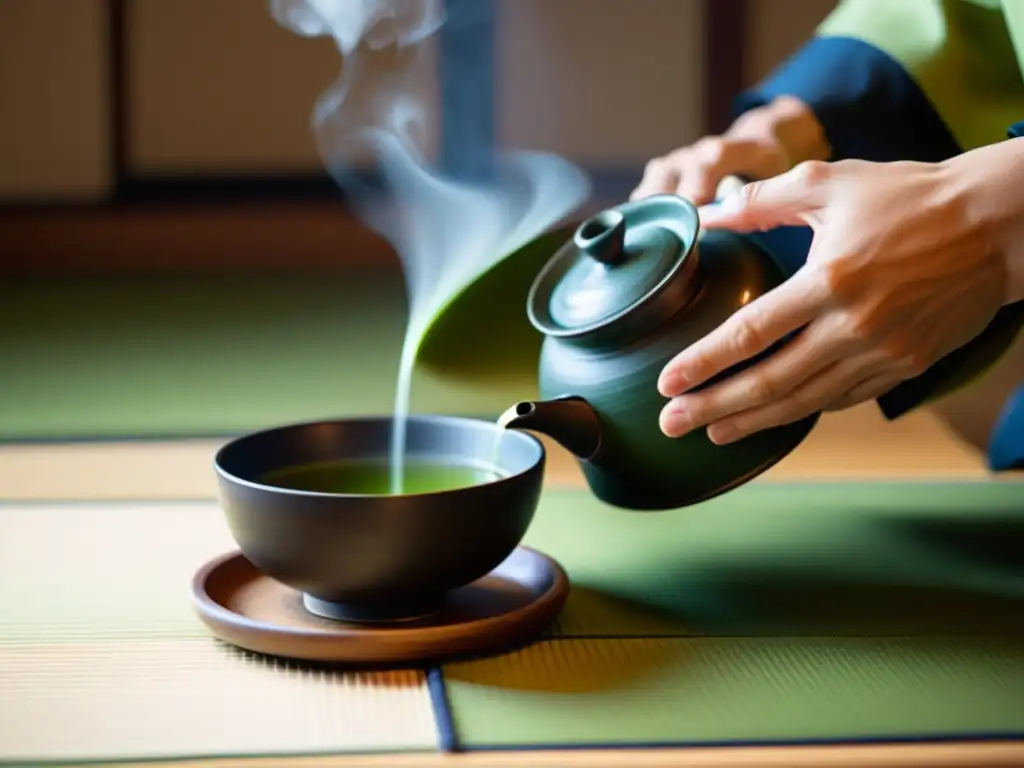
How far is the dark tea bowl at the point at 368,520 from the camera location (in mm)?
825

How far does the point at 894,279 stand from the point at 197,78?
277 centimetres

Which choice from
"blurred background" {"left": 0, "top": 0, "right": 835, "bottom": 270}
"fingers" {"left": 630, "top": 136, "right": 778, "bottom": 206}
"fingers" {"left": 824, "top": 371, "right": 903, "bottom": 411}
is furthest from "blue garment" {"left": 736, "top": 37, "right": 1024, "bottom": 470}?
"blurred background" {"left": 0, "top": 0, "right": 835, "bottom": 270}

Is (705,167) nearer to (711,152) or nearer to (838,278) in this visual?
(711,152)

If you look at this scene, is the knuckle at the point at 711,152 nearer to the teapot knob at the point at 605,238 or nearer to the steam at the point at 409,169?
the teapot knob at the point at 605,238

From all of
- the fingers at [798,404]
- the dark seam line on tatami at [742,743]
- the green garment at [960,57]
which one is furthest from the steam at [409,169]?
the dark seam line on tatami at [742,743]

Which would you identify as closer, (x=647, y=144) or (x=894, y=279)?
(x=894, y=279)

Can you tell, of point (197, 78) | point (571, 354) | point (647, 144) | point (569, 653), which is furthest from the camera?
point (647, 144)

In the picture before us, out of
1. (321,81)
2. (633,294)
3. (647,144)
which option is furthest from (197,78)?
(633,294)

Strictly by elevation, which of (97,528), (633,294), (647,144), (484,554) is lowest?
(647,144)

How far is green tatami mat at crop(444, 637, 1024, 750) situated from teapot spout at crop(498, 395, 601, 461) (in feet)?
0.49

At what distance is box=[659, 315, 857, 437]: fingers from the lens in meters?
0.92

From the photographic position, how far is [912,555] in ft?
3.60

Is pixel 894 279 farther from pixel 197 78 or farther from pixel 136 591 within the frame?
pixel 197 78

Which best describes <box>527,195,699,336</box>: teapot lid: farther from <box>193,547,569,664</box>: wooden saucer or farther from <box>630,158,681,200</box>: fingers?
<box>630,158,681,200</box>: fingers
